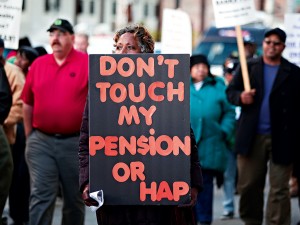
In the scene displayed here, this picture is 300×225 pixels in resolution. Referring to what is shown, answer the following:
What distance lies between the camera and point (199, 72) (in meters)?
10.9

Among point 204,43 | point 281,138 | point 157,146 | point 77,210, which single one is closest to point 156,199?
point 157,146

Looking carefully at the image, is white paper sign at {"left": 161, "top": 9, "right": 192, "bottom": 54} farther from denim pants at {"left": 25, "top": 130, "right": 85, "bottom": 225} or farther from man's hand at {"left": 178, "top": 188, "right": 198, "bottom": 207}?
man's hand at {"left": 178, "top": 188, "right": 198, "bottom": 207}

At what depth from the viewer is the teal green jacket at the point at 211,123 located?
1073 cm

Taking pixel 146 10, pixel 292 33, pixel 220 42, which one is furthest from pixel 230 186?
pixel 146 10

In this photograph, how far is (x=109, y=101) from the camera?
5902 millimetres

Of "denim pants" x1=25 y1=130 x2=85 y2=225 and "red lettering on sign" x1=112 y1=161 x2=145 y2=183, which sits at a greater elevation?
"red lettering on sign" x1=112 y1=161 x2=145 y2=183

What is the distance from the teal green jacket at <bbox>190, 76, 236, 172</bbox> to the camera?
1073 centimetres

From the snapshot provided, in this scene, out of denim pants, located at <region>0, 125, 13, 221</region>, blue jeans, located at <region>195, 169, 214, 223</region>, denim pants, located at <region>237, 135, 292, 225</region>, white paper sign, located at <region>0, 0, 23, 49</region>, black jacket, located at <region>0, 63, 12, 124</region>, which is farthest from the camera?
blue jeans, located at <region>195, 169, 214, 223</region>

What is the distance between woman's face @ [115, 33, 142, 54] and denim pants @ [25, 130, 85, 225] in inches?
111

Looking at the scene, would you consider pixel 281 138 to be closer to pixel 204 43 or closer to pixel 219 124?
pixel 219 124

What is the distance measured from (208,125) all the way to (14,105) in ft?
6.34

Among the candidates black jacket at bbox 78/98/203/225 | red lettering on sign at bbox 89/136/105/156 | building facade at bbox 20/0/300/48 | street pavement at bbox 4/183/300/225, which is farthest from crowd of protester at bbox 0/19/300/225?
building facade at bbox 20/0/300/48

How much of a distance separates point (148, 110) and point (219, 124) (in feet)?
16.9

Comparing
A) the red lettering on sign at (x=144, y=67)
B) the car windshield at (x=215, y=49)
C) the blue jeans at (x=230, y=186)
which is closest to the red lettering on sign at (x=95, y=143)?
the red lettering on sign at (x=144, y=67)
